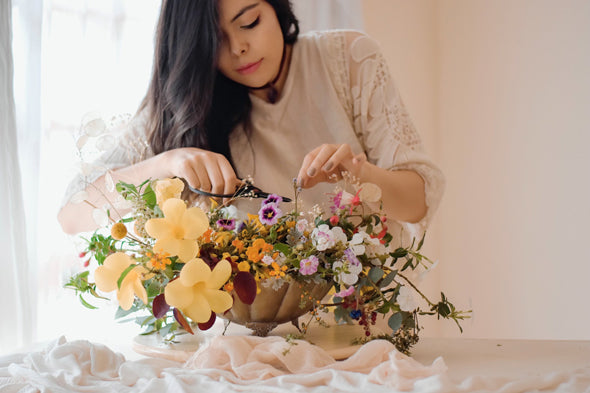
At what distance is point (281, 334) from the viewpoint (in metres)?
0.95

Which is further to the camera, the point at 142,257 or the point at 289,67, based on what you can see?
the point at 289,67

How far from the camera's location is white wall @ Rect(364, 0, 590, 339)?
2312 mm

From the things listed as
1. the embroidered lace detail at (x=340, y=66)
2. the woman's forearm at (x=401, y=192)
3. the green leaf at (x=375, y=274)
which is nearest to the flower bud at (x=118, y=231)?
the green leaf at (x=375, y=274)

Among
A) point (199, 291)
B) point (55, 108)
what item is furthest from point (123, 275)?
point (55, 108)

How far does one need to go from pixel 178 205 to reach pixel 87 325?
1268 mm

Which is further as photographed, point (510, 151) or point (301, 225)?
point (510, 151)

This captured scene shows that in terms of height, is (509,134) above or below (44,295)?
above

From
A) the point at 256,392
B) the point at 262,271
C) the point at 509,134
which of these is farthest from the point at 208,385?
the point at 509,134

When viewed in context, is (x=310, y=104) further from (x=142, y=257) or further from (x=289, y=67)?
(x=142, y=257)

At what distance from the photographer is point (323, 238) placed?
2.60ft

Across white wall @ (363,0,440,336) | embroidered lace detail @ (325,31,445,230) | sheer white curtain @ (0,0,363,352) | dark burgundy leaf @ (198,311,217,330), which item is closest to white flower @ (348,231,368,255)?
dark burgundy leaf @ (198,311,217,330)

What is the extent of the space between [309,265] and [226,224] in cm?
15

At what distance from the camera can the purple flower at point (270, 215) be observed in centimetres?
84

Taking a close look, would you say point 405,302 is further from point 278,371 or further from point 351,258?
point 278,371
